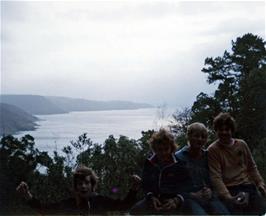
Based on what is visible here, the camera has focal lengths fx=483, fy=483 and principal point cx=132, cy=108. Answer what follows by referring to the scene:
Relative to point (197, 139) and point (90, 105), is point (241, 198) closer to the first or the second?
point (197, 139)

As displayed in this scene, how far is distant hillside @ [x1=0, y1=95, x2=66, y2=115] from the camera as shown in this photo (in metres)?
5.18

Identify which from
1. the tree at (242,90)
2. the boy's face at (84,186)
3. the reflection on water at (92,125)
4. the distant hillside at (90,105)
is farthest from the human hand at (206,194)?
the tree at (242,90)

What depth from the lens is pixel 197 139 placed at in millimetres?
2836

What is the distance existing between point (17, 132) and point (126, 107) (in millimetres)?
1958

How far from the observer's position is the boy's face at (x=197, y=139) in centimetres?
283

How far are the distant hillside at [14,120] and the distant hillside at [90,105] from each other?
87 centimetres

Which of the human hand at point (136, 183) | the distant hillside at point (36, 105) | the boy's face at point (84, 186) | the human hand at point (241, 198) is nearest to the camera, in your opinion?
the boy's face at point (84, 186)

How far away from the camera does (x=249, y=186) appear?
2.94m

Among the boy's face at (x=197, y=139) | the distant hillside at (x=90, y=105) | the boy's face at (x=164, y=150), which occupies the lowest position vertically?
the boy's face at (x=164, y=150)

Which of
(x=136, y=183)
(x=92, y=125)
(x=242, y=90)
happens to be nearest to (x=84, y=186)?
(x=136, y=183)

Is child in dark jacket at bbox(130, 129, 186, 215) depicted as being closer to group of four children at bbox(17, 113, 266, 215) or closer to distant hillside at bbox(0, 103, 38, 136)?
group of four children at bbox(17, 113, 266, 215)

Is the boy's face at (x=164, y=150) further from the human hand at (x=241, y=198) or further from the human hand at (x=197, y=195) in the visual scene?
the human hand at (x=241, y=198)

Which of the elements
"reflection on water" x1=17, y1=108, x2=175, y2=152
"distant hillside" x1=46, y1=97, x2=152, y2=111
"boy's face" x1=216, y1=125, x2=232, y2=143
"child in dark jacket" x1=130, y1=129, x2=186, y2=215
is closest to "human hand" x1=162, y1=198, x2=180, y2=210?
"child in dark jacket" x1=130, y1=129, x2=186, y2=215

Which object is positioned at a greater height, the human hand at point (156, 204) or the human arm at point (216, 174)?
the human arm at point (216, 174)
